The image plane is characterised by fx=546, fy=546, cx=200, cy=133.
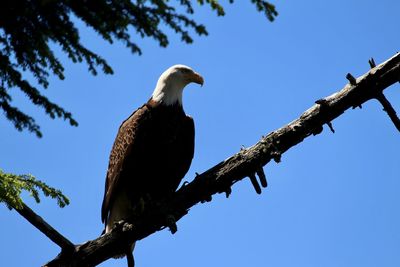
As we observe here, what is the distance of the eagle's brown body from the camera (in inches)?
212

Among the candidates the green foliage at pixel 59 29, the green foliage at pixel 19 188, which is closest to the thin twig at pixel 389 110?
the green foliage at pixel 59 29

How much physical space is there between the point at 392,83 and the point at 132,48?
2293 mm

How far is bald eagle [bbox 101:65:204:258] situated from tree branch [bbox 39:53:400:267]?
91cm

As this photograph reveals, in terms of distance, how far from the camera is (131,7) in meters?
2.21

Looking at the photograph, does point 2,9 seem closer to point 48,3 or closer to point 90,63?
point 48,3

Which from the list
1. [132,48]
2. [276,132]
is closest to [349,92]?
[276,132]

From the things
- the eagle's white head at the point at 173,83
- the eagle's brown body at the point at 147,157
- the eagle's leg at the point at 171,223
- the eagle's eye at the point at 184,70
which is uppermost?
the eagle's eye at the point at 184,70

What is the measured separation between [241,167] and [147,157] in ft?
4.72

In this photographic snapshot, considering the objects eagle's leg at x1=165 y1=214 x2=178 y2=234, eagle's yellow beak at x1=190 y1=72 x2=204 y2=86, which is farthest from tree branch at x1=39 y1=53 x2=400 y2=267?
eagle's yellow beak at x1=190 y1=72 x2=204 y2=86

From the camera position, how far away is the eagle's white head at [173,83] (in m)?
5.82

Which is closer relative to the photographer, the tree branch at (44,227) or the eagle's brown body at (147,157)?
the tree branch at (44,227)

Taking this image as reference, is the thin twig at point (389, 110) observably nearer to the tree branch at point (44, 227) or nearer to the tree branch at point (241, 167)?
the tree branch at point (241, 167)

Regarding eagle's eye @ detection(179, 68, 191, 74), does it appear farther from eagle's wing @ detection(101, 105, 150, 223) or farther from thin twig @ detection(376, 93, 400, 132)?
thin twig @ detection(376, 93, 400, 132)

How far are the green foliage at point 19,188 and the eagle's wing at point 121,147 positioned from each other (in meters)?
0.98
